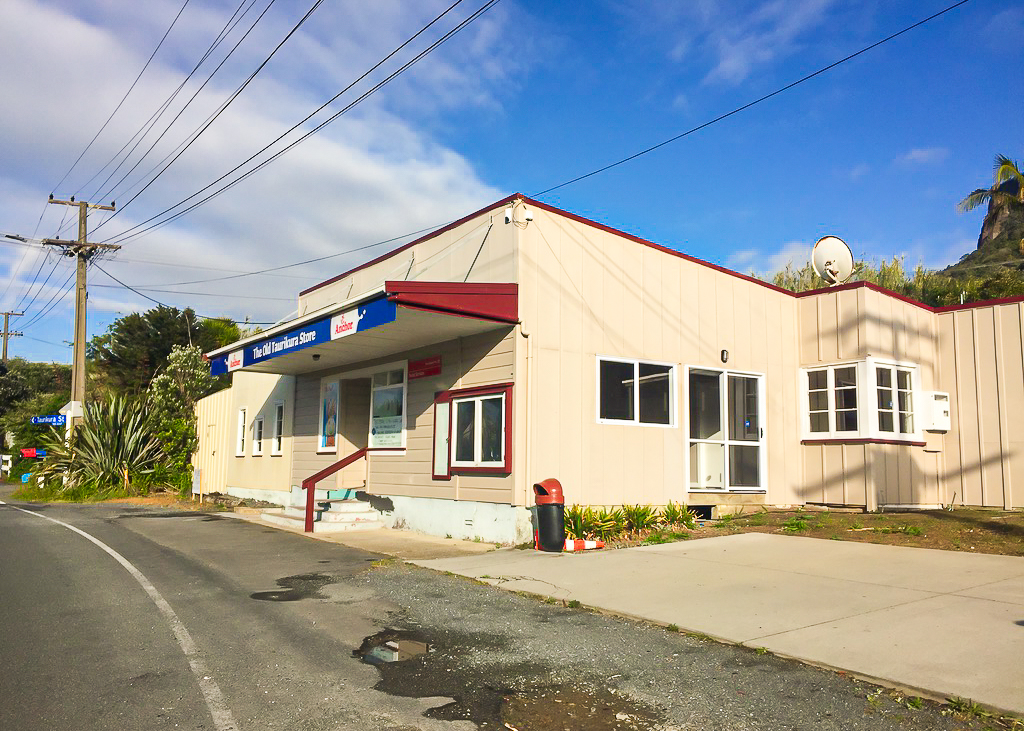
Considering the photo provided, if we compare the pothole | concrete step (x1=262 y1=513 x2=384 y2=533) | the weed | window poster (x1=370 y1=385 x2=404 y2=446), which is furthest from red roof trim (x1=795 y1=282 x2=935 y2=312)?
the pothole

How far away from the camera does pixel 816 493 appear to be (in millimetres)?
15359

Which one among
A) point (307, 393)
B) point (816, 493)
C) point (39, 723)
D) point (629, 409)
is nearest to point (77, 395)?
point (307, 393)

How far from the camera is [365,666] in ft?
18.8

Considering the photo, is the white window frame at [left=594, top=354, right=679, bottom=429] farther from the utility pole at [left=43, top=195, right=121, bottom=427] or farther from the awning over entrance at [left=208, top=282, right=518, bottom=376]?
the utility pole at [left=43, top=195, right=121, bottom=427]

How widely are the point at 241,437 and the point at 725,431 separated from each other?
1395cm

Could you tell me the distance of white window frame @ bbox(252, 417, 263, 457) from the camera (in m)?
21.2

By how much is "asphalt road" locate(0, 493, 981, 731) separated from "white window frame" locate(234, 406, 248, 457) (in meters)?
A: 12.9

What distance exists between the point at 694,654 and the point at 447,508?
7.75 meters

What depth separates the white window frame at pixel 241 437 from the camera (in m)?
22.4

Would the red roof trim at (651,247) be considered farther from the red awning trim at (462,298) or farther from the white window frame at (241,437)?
the white window frame at (241,437)

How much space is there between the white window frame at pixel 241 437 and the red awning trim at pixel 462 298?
12762 millimetres

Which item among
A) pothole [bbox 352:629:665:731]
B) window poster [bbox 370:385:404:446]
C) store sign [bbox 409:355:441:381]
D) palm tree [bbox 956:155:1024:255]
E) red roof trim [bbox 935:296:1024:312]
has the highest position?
palm tree [bbox 956:155:1024:255]

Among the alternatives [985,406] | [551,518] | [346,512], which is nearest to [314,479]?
[346,512]

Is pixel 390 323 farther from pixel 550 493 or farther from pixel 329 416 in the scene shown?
pixel 329 416
